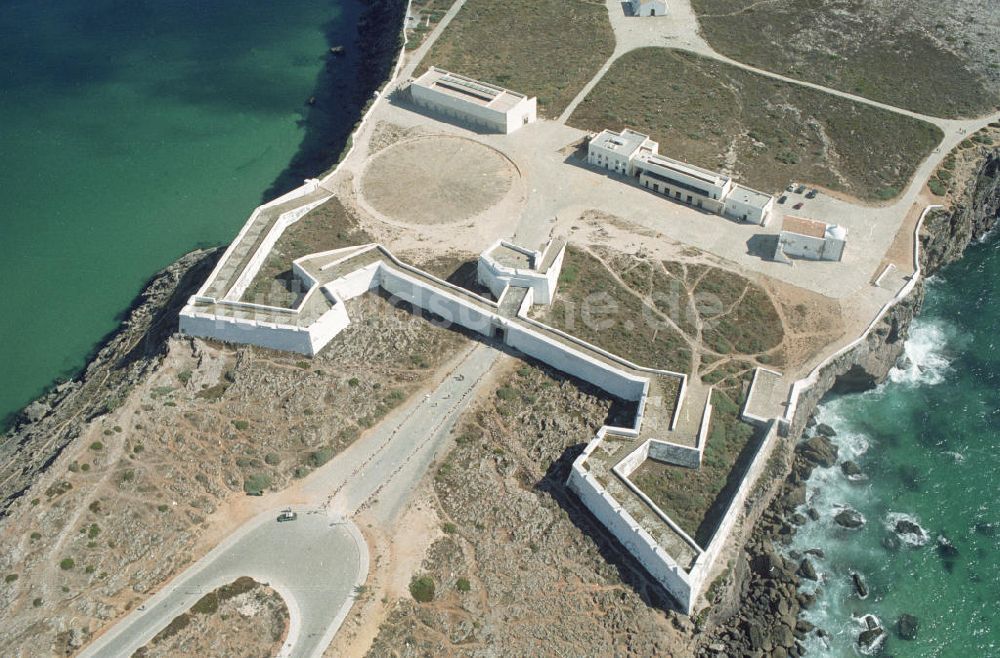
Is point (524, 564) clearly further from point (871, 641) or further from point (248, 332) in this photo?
point (248, 332)

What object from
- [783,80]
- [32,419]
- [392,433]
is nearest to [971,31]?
[783,80]

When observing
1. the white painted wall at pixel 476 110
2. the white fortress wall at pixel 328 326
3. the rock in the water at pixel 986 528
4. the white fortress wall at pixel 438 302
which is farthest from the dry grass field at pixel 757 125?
the white fortress wall at pixel 328 326

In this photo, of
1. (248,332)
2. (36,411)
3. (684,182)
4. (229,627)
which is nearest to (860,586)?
(684,182)

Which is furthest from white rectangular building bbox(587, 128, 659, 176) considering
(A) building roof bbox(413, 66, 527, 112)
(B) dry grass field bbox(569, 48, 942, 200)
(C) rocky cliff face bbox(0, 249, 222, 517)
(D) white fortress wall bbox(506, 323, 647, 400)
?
(C) rocky cliff face bbox(0, 249, 222, 517)

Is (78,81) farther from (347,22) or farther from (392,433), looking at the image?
(392,433)

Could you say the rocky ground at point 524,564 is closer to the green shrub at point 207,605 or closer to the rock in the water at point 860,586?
the green shrub at point 207,605

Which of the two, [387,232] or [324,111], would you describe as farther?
[324,111]
